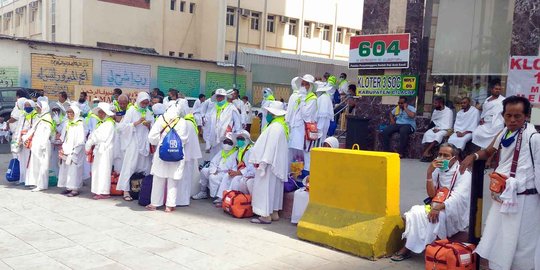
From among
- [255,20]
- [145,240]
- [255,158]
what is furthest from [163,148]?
[255,20]

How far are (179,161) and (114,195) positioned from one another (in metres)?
1.81

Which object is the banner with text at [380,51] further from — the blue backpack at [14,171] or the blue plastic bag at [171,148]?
the blue backpack at [14,171]

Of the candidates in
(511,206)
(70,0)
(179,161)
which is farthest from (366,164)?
(70,0)

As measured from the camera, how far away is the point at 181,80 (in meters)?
21.9

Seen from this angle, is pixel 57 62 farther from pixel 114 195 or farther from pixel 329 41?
pixel 329 41

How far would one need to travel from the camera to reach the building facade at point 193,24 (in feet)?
109

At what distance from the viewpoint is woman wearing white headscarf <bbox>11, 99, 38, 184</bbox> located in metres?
9.47

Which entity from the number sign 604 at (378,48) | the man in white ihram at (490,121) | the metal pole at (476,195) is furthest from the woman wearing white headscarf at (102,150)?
the man in white ihram at (490,121)

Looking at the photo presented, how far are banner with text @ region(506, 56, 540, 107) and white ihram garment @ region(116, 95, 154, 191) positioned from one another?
19.0 feet

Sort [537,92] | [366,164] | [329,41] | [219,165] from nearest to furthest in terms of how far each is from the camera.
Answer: [366,164] < [537,92] < [219,165] < [329,41]

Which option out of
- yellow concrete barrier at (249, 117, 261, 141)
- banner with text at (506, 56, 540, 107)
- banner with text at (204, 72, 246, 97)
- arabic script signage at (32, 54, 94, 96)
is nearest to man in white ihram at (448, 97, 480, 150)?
banner with text at (506, 56, 540, 107)

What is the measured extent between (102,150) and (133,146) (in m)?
0.51

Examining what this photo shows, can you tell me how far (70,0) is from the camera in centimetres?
3319

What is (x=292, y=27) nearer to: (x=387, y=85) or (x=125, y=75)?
(x=125, y=75)
